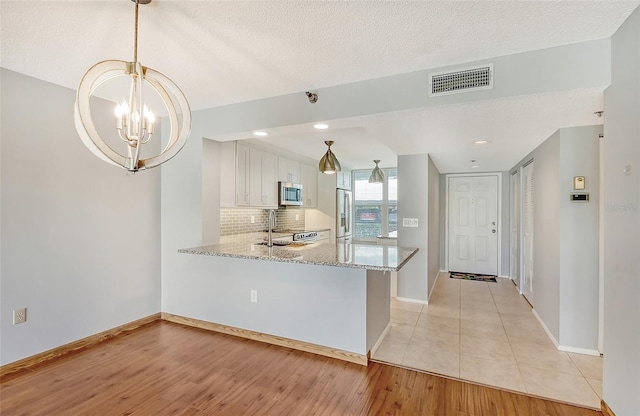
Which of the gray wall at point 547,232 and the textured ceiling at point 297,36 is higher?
the textured ceiling at point 297,36

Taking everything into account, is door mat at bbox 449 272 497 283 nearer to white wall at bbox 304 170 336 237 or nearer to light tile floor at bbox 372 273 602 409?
light tile floor at bbox 372 273 602 409

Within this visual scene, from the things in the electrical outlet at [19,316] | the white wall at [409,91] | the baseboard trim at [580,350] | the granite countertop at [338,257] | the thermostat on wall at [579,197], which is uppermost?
the white wall at [409,91]

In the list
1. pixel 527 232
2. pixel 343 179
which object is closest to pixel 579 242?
pixel 527 232

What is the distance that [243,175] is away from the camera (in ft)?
13.6

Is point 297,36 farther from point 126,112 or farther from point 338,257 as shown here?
point 338,257

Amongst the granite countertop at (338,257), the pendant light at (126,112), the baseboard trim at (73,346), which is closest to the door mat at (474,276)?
the granite countertop at (338,257)

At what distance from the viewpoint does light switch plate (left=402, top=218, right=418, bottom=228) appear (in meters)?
4.22

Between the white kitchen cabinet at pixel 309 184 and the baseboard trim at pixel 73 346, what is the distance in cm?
316

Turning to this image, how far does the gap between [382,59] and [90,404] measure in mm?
3052

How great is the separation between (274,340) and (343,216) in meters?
4.14

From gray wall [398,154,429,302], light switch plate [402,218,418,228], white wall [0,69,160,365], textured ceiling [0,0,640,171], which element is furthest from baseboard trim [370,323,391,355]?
white wall [0,69,160,365]

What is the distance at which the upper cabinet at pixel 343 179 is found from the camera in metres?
6.56

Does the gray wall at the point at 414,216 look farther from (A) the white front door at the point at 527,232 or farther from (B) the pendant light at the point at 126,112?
(B) the pendant light at the point at 126,112

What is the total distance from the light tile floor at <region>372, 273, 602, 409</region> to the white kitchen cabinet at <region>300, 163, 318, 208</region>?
2591 mm
